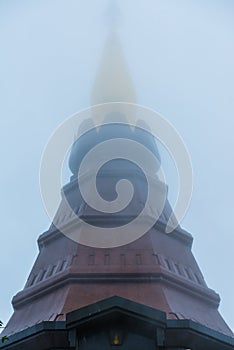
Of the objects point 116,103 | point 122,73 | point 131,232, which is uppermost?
point 122,73

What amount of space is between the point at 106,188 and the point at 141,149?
268 cm

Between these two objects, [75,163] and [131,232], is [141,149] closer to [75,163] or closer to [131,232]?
[75,163]

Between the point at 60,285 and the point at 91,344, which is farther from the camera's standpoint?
the point at 60,285

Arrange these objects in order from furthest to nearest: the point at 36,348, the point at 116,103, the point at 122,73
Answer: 1. the point at 122,73
2. the point at 116,103
3. the point at 36,348

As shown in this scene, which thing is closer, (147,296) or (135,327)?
(135,327)

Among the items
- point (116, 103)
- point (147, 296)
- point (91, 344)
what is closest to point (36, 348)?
point (91, 344)

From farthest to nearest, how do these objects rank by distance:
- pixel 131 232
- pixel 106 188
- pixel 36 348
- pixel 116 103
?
pixel 116 103 < pixel 106 188 < pixel 131 232 < pixel 36 348

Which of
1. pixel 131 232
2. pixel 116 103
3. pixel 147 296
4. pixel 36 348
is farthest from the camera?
pixel 116 103

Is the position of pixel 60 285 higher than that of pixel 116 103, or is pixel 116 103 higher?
pixel 116 103

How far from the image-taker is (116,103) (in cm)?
2217

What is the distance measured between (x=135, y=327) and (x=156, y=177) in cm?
900

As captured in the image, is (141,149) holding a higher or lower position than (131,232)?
higher

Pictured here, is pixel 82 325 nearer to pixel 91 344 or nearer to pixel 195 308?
pixel 91 344

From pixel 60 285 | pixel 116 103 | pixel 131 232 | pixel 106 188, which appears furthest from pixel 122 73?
pixel 60 285
